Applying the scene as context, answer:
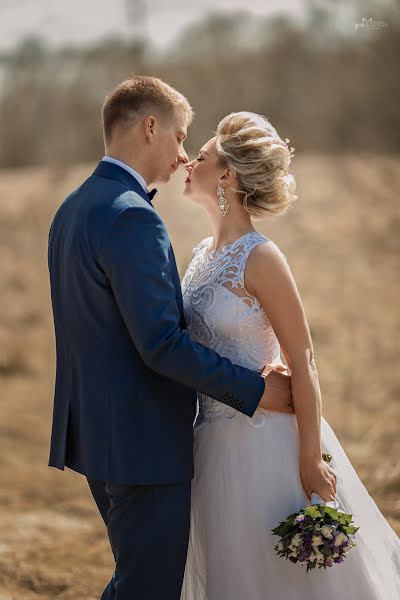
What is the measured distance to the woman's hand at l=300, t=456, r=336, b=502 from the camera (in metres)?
2.77

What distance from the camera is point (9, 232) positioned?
707 inches

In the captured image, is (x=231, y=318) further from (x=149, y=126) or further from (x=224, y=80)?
(x=224, y=80)

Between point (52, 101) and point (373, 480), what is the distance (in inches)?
944

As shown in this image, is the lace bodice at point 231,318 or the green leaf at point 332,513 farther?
the lace bodice at point 231,318

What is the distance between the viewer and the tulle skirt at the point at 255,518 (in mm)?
2850

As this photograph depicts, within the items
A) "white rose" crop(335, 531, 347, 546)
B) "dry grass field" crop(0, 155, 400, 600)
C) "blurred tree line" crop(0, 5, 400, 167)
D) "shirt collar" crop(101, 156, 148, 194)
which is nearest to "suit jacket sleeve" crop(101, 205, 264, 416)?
"shirt collar" crop(101, 156, 148, 194)

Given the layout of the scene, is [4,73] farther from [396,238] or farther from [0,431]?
[0,431]

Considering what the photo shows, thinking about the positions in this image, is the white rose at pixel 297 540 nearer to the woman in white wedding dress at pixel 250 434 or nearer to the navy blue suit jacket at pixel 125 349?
the woman in white wedding dress at pixel 250 434

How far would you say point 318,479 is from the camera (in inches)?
109

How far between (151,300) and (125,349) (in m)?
0.22

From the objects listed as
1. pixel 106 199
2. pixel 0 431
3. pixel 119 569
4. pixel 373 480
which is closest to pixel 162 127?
pixel 106 199

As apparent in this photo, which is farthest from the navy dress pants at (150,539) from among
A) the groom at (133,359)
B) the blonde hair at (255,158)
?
the blonde hair at (255,158)

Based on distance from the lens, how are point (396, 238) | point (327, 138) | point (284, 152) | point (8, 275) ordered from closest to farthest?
1. point (284, 152)
2. point (8, 275)
3. point (396, 238)
4. point (327, 138)

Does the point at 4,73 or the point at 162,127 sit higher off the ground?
the point at 4,73
